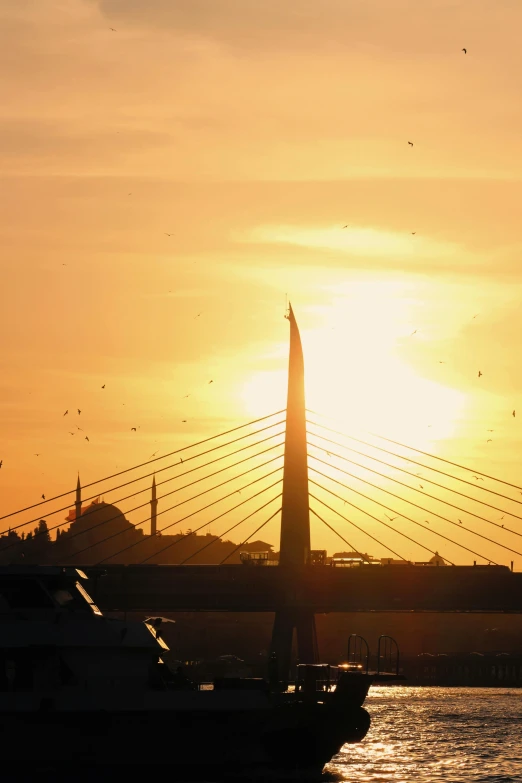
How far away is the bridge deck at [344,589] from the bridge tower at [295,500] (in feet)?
27.2

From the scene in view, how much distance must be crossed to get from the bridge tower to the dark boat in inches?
1593

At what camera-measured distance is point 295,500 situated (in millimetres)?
80062

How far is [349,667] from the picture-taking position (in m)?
45.5

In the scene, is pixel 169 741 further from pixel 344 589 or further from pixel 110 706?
pixel 344 589

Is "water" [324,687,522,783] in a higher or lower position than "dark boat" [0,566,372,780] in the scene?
lower

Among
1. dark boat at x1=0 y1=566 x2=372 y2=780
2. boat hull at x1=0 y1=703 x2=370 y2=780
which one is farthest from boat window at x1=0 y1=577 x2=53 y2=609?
boat hull at x1=0 y1=703 x2=370 y2=780

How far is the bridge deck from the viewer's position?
300 ft

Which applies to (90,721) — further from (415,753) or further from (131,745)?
(415,753)

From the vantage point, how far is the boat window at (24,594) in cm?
3844

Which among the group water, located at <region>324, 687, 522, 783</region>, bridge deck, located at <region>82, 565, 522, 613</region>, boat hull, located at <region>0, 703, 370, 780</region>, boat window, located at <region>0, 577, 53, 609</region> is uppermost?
bridge deck, located at <region>82, 565, 522, 613</region>

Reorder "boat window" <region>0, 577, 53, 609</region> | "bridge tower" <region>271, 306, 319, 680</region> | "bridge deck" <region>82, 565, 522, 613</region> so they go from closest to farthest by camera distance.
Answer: "boat window" <region>0, 577, 53, 609</region> < "bridge tower" <region>271, 306, 319, 680</region> < "bridge deck" <region>82, 565, 522, 613</region>

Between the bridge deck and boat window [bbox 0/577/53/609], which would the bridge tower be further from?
boat window [bbox 0/577/53/609]

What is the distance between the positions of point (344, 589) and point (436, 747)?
41.2 meters

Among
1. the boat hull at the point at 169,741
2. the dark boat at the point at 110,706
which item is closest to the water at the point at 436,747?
the boat hull at the point at 169,741
